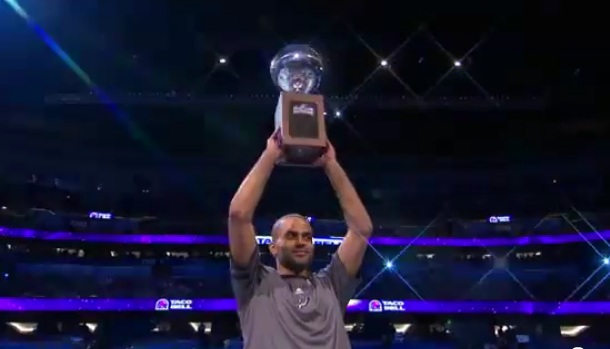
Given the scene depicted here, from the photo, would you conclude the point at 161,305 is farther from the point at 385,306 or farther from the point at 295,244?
Answer: the point at 295,244

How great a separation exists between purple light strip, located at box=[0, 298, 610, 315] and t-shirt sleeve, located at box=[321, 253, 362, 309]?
1530 cm

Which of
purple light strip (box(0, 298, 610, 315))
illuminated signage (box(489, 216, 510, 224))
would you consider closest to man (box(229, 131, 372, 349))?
purple light strip (box(0, 298, 610, 315))

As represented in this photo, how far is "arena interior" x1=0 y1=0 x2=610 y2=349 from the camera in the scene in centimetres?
1388

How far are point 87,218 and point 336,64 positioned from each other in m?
9.81

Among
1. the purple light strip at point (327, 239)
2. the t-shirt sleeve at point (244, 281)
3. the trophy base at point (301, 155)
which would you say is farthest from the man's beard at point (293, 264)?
the purple light strip at point (327, 239)

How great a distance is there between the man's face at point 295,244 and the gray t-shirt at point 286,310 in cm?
6

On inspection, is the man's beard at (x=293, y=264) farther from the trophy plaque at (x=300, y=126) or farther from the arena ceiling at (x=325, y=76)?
the arena ceiling at (x=325, y=76)

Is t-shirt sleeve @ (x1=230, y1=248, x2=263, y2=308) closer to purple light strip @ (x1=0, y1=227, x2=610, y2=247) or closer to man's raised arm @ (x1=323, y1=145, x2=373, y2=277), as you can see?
man's raised arm @ (x1=323, y1=145, x2=373, y2=277)

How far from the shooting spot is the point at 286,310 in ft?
7.52

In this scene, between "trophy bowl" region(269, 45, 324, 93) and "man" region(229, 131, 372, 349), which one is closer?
"man" region(229, 131, 372, 349)

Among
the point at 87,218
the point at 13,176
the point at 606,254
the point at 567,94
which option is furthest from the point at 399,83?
the point at 13,176

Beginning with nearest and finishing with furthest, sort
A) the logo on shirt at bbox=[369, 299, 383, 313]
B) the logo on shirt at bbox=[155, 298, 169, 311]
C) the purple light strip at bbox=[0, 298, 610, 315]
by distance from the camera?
1. the purple light strip at bbox=[0, 298, 610, 315]
2. the logo on shirt at bbox=[155, 298, 169, 311]
3. the logo on shirt at bbox=[369, 299, 383, 313]

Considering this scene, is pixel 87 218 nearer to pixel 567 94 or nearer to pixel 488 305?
pixel 488 305

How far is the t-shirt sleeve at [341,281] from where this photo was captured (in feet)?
8.21
